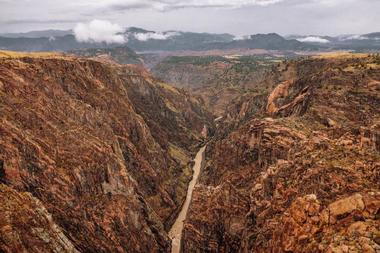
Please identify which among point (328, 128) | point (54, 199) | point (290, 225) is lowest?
point (54, 199)

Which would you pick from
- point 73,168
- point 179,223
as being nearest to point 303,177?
point 73,168

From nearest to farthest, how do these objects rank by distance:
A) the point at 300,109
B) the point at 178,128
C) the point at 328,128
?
the point at 328,128 < the point at 300,109 < the point at 178,128

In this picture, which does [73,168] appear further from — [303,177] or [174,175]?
[174,175]

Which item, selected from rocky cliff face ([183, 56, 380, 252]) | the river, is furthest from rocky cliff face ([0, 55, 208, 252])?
rocky cliff face ([183, 56, 380, 252])

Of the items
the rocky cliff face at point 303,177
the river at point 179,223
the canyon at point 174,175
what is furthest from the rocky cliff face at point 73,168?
the rocky cliff face at point 303,177

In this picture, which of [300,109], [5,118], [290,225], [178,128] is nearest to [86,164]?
[5,118]

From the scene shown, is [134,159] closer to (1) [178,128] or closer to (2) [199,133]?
(1) [178,128]

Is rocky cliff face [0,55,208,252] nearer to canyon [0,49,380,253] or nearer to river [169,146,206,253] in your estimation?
canyon [0,49,380,253]
